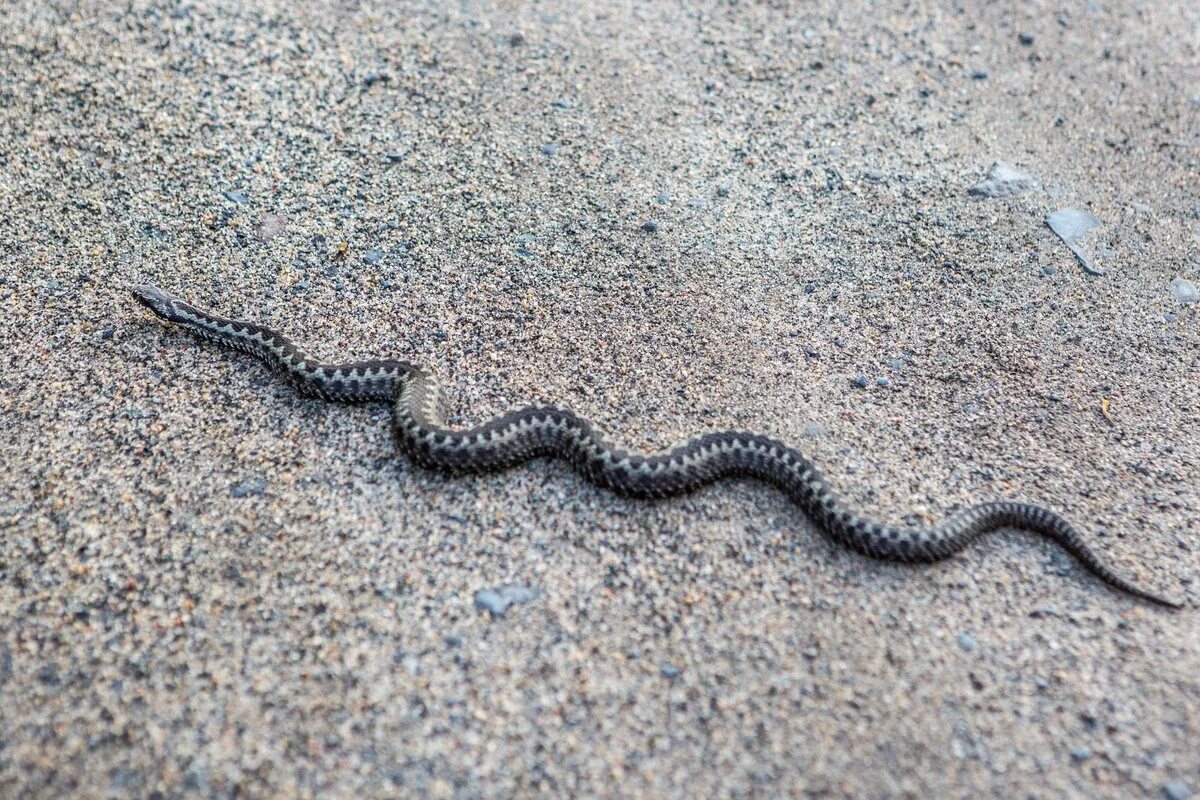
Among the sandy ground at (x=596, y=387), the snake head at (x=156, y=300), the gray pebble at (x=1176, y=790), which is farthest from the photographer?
the snake head at (x=156, y=300)

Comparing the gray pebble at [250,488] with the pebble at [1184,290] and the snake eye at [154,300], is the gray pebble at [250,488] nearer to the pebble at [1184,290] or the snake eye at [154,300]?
the snake eye at [154,300]

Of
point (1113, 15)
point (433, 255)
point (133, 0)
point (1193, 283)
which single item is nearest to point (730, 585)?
point (433, 255)

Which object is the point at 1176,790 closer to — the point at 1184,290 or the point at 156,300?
the point at 1184,290

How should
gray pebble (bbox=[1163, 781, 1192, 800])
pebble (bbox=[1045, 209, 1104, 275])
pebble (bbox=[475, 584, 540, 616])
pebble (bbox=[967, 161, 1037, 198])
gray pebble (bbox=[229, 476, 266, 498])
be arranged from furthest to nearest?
pebble (bbox=[967, 161, 1037, 198]) < pebble (bbox=[1045, 209, 1104, 275]) < gray pebble (bbox=[229, 476, 266, 498]) < pebble (bbox=[475, 584, 540, 616]) < gray pebble (bbox=[1163, 781, 1192, 800])

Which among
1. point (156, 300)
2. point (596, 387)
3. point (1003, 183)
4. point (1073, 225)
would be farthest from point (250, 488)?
point (1073, 225)

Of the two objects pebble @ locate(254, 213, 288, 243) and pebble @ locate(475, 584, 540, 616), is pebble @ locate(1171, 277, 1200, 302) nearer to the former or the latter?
pebble @ locate(475, 584, 540, 616)

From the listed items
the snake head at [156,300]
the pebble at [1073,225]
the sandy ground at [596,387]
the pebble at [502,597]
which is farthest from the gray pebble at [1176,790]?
the snake head at [156,300]

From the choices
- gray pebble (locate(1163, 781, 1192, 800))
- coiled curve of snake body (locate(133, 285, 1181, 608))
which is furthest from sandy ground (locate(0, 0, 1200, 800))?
coiled curve of snake body (locate(133, 285, 1181, 608))
